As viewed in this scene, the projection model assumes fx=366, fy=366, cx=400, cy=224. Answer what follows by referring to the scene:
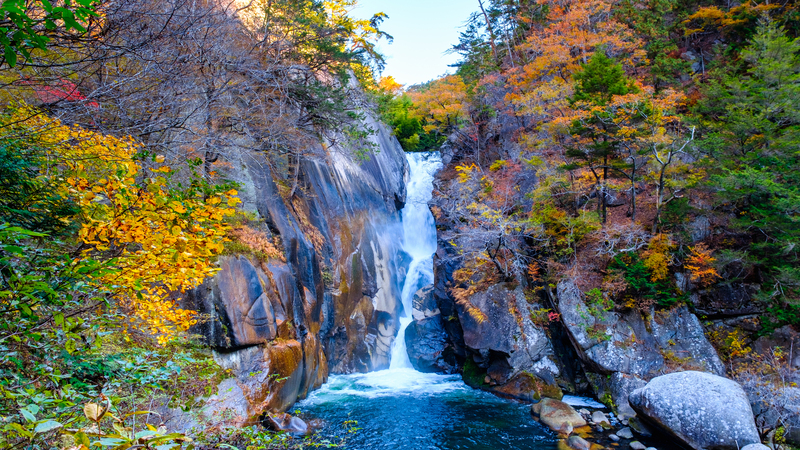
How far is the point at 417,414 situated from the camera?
10531mm

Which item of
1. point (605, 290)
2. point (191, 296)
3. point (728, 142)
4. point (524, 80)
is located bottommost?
point (605, 290)

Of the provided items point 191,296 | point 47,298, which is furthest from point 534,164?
point 47,298

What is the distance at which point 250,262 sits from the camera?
31.8 feet

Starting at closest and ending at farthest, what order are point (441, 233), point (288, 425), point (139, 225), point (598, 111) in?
point (139, 225), point (288, 425), point (598, 111), point (441, 233)

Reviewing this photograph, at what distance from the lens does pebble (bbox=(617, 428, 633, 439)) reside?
905 cm

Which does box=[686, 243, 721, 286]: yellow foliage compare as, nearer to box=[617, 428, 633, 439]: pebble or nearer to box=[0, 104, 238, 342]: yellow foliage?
box=[617, 428, 633, 439]: pebble

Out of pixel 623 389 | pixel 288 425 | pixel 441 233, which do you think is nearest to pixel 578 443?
pixel 623 389

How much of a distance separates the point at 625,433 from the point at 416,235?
14886mm

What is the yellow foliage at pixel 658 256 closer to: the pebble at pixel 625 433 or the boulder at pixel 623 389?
A: the boulder at pixel 623 389

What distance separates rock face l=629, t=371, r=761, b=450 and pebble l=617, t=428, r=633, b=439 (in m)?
0.58

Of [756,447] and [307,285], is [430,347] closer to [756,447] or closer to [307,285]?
[307,285]

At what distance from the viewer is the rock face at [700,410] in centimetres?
765

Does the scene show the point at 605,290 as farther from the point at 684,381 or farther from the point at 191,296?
the point at 191,296

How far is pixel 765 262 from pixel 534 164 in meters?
7.52
